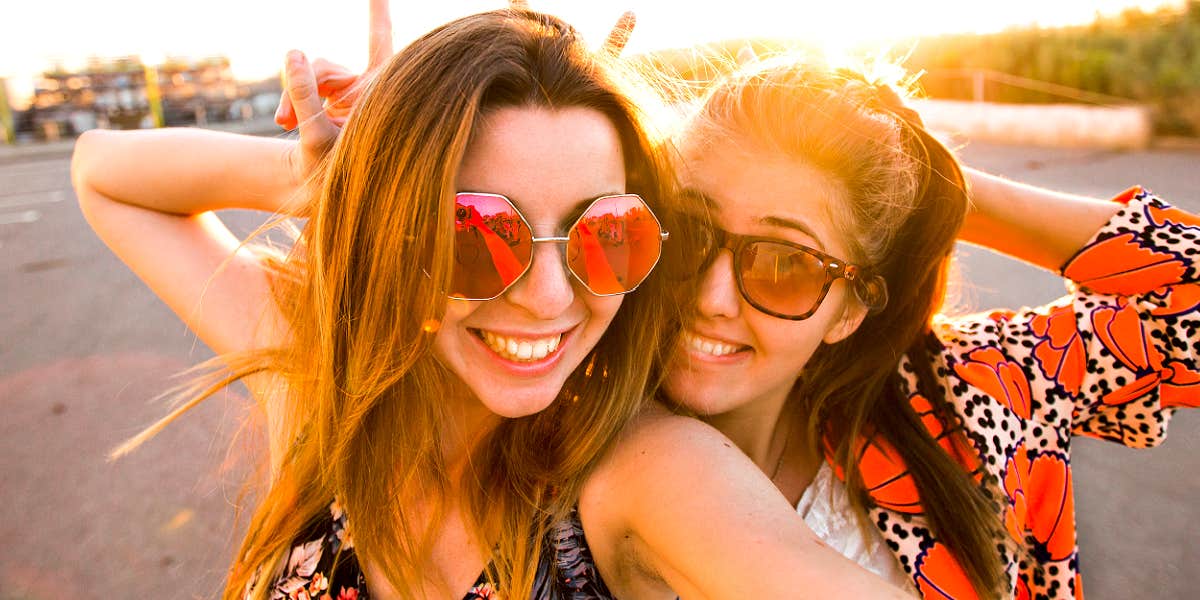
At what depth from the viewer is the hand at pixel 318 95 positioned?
6.24 ft

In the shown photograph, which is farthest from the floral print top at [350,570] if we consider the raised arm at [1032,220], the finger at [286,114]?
the raised arm at [1032,220]

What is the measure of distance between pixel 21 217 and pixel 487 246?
11136 mm

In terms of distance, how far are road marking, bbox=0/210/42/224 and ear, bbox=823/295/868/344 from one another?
1082 cm

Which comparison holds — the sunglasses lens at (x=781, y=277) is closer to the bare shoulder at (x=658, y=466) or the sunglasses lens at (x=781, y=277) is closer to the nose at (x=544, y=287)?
the bare shoulder at (x=658, y=466)

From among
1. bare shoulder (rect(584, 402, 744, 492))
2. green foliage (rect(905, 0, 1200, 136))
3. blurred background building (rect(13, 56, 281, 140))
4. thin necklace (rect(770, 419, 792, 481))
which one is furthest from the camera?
blurred background building (rect(13, 56, 281, 140))

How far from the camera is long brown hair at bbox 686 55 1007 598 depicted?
187cm

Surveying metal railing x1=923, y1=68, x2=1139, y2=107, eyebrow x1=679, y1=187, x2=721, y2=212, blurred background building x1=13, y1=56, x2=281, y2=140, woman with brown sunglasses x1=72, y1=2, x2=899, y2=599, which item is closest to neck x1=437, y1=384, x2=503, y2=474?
woman with brown sunglasses x1=72, y1=2, x2=899, y2=599

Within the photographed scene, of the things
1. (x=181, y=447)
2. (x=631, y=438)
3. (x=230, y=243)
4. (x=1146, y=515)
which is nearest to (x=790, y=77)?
(x=631, y=438)

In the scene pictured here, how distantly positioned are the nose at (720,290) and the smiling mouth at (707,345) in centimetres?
8

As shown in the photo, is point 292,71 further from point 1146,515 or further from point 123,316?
point 123,316

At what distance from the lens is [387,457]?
5.57 feet

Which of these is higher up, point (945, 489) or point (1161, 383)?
point (1161, 383)

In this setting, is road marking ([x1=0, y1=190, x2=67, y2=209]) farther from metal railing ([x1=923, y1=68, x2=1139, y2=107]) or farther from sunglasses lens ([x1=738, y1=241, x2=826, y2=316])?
metal railing ([x1=923, y1=68, x2=1139, y2=107])

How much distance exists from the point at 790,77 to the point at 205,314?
5.41ft
